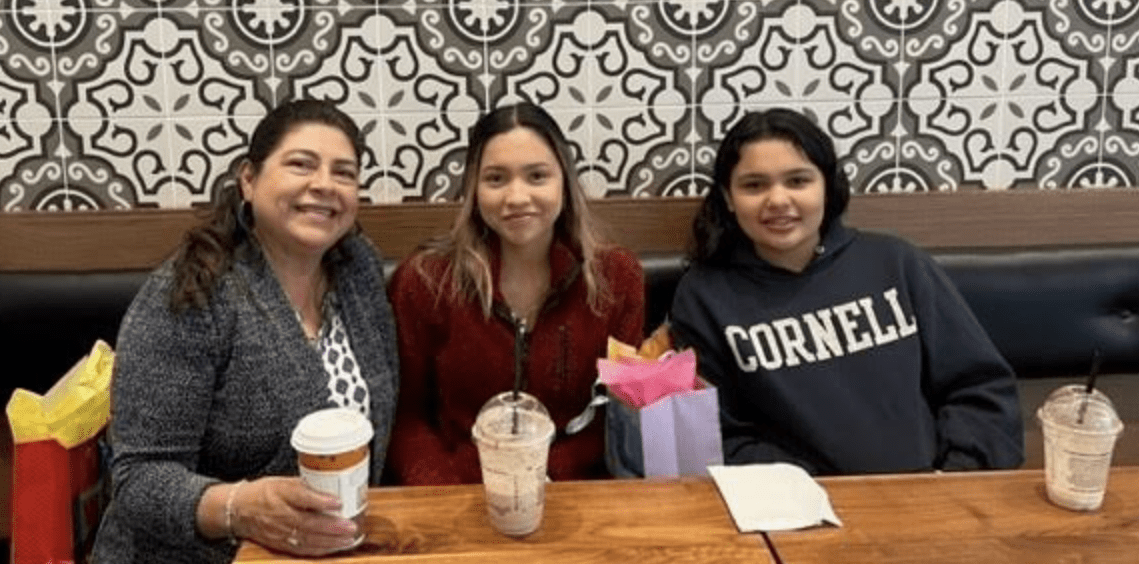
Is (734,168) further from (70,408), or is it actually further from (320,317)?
(70,408)

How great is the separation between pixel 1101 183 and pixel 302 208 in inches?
70.8

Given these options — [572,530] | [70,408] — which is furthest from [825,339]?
[70,408]

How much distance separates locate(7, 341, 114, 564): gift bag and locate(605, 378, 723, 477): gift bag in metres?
0.94

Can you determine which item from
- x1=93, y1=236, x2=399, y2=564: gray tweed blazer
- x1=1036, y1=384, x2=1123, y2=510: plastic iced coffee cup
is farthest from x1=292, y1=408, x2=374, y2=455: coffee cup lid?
x1=1036, y1=384, x2=1123, y2=510: plastic iced coffee cup

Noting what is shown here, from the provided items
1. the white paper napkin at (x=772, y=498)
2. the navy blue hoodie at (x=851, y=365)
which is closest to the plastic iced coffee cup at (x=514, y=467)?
the white paper napkin at (x=772, y=498)

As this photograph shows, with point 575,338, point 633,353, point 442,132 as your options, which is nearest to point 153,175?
point 442,132

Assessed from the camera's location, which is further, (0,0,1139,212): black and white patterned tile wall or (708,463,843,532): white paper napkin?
(0,0,1139,212): black and white patterned tile wall

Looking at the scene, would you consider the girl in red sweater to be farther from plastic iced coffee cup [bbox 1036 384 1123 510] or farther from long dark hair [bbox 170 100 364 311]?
plastic iced coffee cup [bbox 1036 384 1123 510]

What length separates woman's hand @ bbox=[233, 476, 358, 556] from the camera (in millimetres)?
1416

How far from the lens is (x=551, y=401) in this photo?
223cm

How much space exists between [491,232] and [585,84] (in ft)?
1.42

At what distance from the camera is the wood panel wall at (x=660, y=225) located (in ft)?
8.04

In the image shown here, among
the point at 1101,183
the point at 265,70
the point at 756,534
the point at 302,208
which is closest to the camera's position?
the point at 756,534

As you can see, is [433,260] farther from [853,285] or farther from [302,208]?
[853,285]
